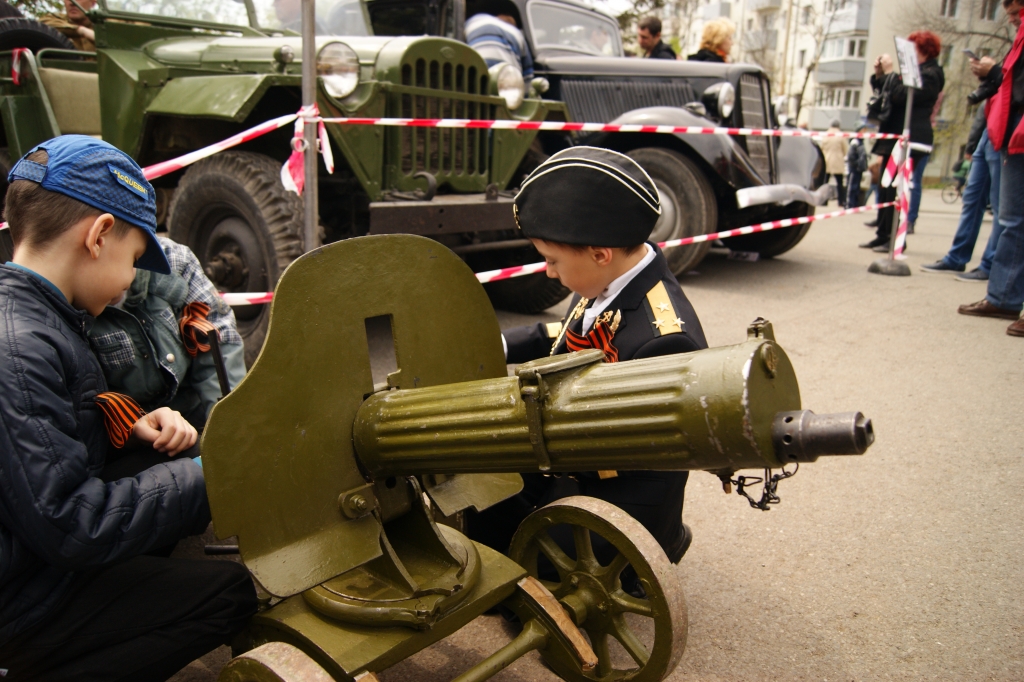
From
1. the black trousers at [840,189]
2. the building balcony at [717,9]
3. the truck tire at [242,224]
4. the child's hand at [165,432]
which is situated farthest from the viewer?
the building balcony at [717,9]

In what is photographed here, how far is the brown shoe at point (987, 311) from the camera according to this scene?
5.81 metres

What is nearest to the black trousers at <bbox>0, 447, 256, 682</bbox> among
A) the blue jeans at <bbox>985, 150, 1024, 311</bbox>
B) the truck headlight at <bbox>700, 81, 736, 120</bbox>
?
the blue jeans at <bbox>985, 150, 1024, 311</bbox>

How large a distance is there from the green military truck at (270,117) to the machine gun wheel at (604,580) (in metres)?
2.52

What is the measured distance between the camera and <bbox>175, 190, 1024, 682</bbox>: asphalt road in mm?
2162

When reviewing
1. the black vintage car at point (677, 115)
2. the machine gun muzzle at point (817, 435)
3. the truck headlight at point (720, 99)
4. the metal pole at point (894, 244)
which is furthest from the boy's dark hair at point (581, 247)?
the metal pole at point (894, 244)

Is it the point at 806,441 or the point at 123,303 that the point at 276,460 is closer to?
the point at 123,303

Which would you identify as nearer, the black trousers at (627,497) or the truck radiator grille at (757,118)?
the black trousers at (627,497)

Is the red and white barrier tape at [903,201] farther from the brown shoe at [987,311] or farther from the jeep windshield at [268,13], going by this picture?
the jeep windshield at [268,13]

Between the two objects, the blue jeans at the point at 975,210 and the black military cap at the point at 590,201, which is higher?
the black military cap at the point at 590,201

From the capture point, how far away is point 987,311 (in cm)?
589

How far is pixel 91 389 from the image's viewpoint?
1.74 meters

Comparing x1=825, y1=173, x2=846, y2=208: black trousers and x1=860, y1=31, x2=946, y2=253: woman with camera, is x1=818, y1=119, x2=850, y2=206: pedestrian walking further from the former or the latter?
x1=860, y1=31, x2=946, y2=253: woman with camera

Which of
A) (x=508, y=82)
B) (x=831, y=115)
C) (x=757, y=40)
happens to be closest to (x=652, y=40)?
(x=508, y=82)

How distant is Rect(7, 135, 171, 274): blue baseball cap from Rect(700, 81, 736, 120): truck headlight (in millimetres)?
6477
